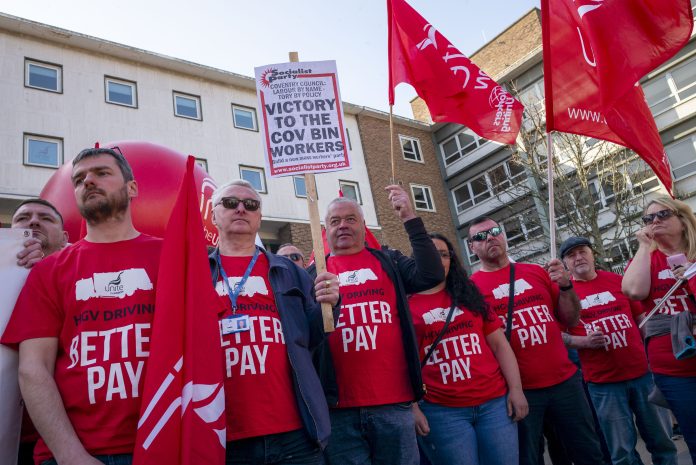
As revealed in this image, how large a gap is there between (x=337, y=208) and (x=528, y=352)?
6.09 feet

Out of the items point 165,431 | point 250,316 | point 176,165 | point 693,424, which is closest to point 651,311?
point 693,424

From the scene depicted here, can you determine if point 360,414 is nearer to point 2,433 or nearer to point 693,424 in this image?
point 2,433

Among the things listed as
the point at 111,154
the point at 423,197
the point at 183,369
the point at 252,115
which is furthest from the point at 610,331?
the point at 423,197

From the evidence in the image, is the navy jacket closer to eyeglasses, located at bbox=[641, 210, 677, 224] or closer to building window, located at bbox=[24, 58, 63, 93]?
eyeglasses, located at bbox=[641, 210, 677, 224]

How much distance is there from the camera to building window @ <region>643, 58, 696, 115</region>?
18.2 meters

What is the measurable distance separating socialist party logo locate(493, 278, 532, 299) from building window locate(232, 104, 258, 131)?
1548 centimetres

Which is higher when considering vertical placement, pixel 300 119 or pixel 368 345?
pixel 300 119

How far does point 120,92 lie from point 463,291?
15.5 m

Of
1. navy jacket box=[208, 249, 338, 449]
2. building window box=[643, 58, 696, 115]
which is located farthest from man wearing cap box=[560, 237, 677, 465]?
building window box=[643, 58, 696, 115]

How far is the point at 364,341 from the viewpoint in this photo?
3.01 metres

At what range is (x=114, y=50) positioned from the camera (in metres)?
15.9

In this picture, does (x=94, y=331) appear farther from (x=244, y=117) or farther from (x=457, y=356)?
(x=244, y=117)

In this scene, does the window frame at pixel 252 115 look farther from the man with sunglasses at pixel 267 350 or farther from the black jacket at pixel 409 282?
the man with sunglasses at pixel 267 350

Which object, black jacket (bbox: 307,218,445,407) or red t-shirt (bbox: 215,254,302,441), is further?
black jacket (bbox: 307,218,445,407)
